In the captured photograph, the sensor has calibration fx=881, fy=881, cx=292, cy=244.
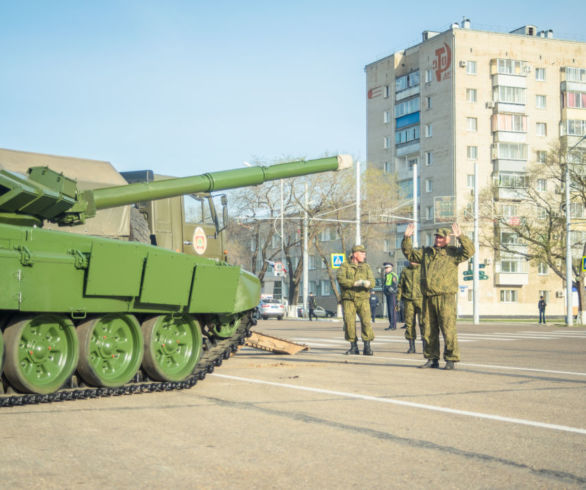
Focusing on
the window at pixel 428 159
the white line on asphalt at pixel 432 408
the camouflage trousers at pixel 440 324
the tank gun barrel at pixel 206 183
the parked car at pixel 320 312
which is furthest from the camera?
the window at pixel 428 159

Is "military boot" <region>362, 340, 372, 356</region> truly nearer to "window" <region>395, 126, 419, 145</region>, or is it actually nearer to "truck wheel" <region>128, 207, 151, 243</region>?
"truck wheel" <region>128, 207, 151, 243</region>

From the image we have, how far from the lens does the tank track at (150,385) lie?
793 centimetres

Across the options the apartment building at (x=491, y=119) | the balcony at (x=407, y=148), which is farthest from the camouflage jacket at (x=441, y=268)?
the balcony at (x=407, y=148)

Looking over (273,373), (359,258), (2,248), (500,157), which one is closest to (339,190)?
(500,157)

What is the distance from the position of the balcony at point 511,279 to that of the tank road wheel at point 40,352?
61.5 meters

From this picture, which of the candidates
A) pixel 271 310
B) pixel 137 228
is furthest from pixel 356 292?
pixel 271 310

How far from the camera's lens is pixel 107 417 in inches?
290

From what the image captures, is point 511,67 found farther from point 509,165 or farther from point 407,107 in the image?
point 407,107

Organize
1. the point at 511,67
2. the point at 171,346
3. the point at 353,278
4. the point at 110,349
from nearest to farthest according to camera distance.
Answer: the point at 110,349 < the point at 171,346 < the point at 353,278 < the point at 511,67

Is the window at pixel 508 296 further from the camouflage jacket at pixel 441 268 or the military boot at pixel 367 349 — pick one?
the camouflage jacket at pixel 441 268

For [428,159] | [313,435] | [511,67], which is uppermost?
[511,67]

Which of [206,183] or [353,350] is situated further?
[353,350]

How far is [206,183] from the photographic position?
36.2ft

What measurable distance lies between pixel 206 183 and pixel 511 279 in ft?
196
